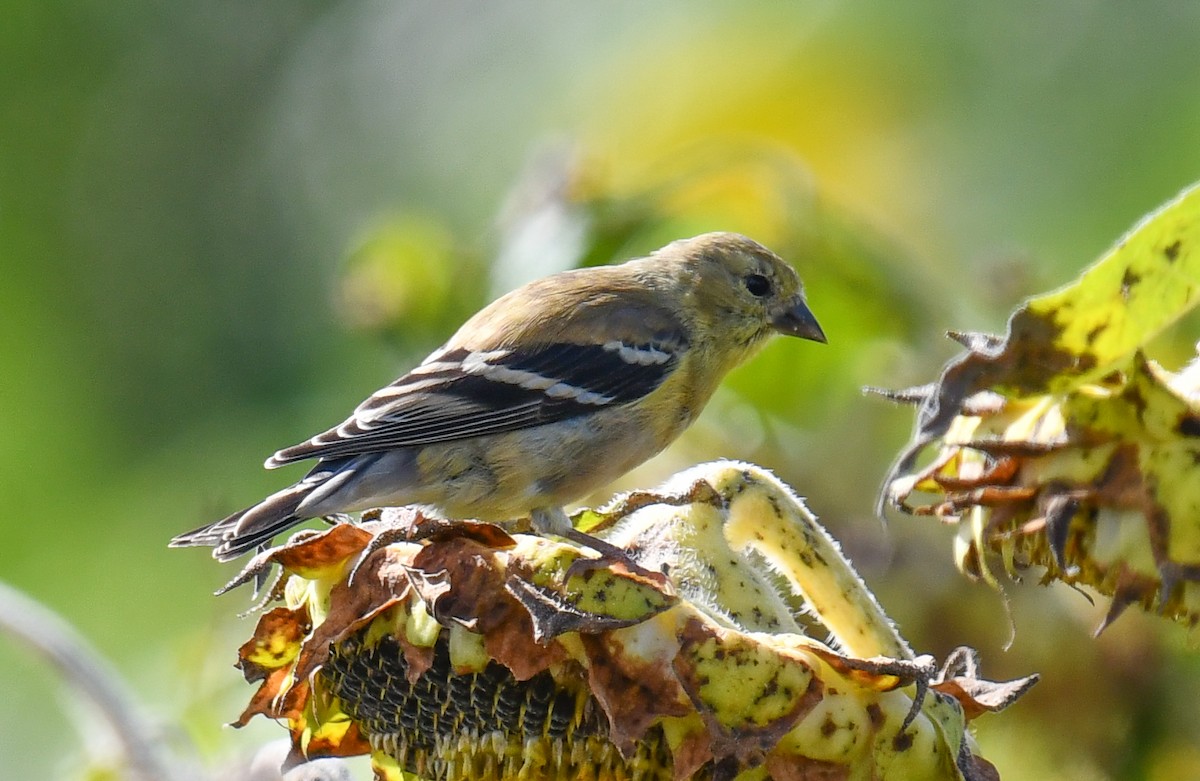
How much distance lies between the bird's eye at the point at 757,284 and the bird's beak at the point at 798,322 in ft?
0.39

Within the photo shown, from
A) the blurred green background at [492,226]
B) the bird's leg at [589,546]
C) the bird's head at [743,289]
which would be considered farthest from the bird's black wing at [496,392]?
the bird's leg at [589,546]

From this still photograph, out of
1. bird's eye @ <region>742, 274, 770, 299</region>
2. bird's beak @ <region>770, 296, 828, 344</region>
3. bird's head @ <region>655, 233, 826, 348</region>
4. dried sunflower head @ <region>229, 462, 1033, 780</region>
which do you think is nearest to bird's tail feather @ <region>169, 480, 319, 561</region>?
dried sunflower head @ <region>229, 462, 1033, 780</region>

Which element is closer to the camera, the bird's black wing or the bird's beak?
the bird's black wing

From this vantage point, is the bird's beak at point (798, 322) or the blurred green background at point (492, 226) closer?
the blurred green background at point (492, 226)

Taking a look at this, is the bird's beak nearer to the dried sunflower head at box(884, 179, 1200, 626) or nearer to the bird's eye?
the bird's eye

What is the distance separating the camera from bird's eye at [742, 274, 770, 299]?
4.91m

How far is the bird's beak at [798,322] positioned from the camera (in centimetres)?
449

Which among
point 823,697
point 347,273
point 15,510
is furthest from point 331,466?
point 15,510

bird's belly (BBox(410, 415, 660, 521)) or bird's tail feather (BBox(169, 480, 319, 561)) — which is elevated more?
bird's tail feather (BBox(169, 480, 319, 561))

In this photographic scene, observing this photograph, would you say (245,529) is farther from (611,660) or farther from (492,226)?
(492,226)

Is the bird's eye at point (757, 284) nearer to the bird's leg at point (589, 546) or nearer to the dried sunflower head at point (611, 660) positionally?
the bird's leg at point (589, 546)

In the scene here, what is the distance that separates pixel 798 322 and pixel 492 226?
3.15ft

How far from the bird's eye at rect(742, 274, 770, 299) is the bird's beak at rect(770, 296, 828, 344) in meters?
0.12

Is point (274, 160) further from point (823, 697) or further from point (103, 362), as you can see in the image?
point (823, 697)
